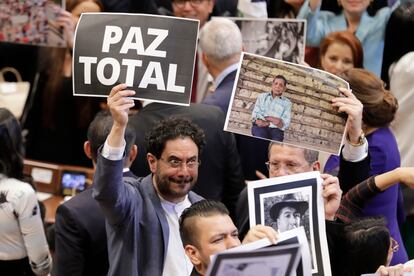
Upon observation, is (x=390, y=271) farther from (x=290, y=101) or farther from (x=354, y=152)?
(x=290, y=101)

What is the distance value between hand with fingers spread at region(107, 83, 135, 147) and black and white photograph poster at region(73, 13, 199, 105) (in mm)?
113

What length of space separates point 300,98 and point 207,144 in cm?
127

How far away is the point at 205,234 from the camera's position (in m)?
3.71

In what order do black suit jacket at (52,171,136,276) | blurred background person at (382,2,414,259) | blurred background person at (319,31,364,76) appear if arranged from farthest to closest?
blurred background person at (319,31,364,76) → blurred background person at (382,2,414,259) → black suit jacket at (52,171,136,276)

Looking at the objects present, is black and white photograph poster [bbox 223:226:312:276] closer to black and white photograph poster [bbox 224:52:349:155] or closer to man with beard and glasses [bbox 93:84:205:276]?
black and white photograph poster [bbox 224:52:349:155]

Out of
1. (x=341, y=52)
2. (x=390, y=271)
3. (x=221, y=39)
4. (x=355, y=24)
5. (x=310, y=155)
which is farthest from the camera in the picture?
(x=355, y=24)

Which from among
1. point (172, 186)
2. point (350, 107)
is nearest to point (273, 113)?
point (350, 107)

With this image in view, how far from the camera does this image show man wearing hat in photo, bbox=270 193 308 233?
12.6ft

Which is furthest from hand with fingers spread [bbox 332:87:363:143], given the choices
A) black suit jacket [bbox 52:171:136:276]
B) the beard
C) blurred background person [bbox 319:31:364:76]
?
blurred background person [bbox 319:31:364:76]

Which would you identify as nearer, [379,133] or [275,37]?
[379,133]

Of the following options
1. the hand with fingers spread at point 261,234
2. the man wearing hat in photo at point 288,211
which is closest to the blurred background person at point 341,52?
the man wearing hat in photo at point 288,211

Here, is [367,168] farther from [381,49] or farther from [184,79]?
[381,49]

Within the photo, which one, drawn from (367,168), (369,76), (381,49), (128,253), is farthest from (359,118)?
(381,49)

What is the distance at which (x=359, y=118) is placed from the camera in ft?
13.4
